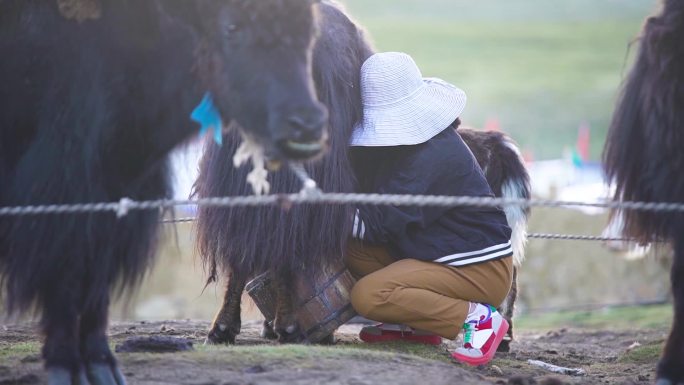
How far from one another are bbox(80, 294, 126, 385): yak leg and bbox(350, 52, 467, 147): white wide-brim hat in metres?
1.51

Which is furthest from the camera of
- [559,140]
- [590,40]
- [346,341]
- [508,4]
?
[508,4]

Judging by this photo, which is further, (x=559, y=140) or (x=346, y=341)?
(x=559, y=140)

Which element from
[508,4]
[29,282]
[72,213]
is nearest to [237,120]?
[72,213]

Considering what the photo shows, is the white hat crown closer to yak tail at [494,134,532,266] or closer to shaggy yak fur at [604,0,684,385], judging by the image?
yak tail at [494,134,532,266]

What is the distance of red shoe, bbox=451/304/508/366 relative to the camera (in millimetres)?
4156

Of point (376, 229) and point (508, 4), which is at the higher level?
point (508, 4)

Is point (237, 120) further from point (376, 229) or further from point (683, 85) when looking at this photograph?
point (683, 85)

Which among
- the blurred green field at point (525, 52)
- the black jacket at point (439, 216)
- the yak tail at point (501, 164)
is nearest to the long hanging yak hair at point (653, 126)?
the black jacket at point (439, 216)

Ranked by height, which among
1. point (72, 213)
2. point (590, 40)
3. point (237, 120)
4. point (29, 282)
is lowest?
point (29, 282)

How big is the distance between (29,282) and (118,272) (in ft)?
1.05

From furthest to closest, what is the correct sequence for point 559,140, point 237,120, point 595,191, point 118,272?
point 559,140 < point 595,191 < point 118,272 < point 237,120

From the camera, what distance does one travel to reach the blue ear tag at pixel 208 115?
131 inches

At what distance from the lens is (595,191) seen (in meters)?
11.8

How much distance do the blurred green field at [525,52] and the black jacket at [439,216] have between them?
20.5m
